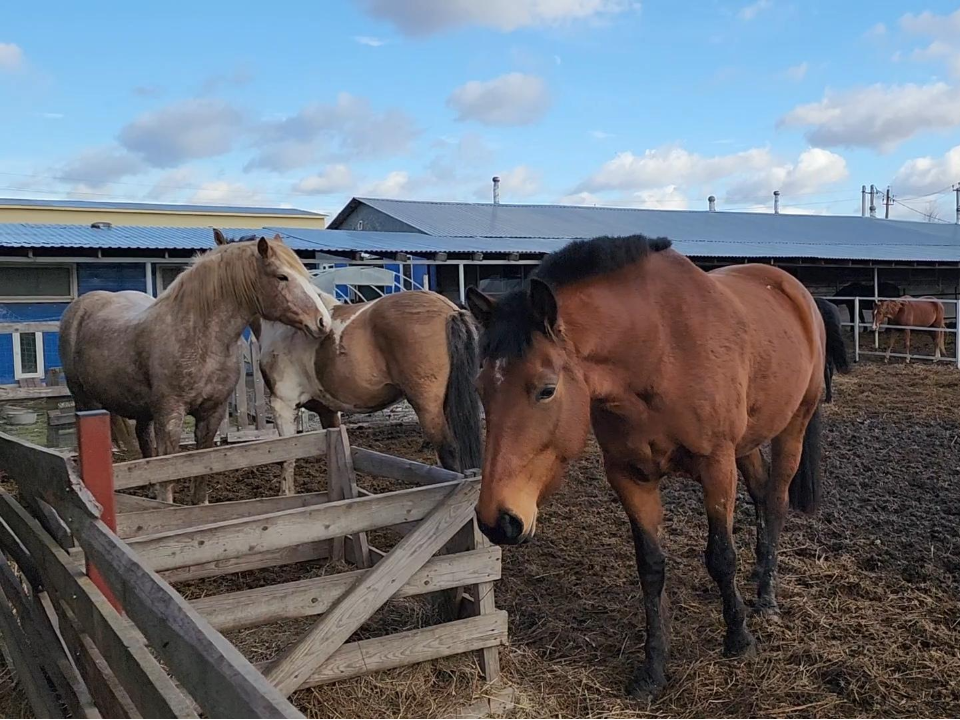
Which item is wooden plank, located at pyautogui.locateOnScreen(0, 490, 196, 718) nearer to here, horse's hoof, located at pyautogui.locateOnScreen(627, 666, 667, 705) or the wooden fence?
the wooden fence

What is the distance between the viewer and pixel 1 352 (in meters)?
10.9

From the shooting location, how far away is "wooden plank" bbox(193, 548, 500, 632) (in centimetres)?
245

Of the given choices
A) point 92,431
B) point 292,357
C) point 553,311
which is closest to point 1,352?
point 292,357

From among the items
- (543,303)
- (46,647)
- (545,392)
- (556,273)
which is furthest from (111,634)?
(556,273)

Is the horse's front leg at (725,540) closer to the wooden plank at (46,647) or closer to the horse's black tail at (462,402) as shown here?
the wooden plank at (46,647)

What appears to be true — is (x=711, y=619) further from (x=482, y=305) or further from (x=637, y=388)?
(x=482, y=305)

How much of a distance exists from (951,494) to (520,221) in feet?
51.8

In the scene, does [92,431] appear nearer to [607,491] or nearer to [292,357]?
[292,357]

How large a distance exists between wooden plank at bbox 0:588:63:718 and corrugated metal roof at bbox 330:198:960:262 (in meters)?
12.2

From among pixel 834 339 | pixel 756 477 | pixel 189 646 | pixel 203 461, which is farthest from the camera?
pixel 834 339

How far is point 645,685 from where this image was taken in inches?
112

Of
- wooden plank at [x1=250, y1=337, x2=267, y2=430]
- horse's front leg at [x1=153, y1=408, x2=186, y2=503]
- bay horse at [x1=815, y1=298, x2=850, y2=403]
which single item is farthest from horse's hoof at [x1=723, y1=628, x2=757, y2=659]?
wooden plank at [x1=250, y1=337, x2=267, y2=430]

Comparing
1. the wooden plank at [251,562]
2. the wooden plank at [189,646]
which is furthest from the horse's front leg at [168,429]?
the wooden plank at [189,646]

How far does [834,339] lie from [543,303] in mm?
2813
